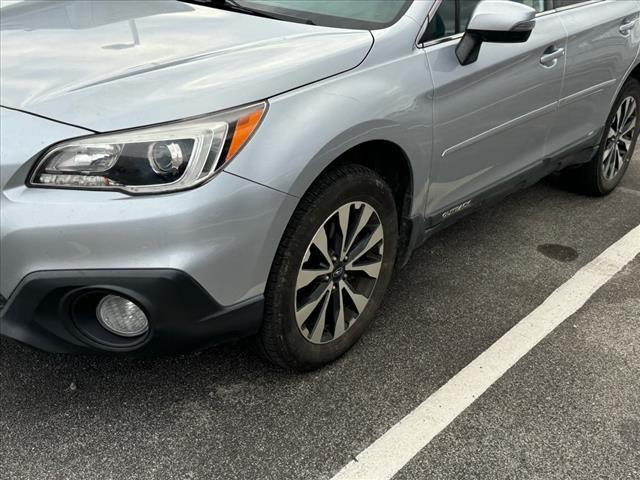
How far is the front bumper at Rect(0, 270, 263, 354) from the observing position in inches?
70.2

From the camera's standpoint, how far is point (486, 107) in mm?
2686

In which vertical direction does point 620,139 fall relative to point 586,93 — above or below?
below

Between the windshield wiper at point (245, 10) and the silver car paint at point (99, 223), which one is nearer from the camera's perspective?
the silver car paint at point (99, 223)

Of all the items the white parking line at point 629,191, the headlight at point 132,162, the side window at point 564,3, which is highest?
the side window at point 564,3

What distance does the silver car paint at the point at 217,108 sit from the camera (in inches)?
69.4

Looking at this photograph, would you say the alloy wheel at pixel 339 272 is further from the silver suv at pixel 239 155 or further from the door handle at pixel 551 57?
the door handle at pixel 551 57

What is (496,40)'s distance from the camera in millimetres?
2439

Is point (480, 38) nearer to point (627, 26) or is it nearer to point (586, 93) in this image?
point (586, 93)

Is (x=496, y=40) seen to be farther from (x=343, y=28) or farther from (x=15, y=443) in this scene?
(x=15, y=443)

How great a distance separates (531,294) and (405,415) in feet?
3.67

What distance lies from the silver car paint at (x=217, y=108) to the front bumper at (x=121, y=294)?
38 mm

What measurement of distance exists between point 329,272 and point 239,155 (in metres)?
0.63

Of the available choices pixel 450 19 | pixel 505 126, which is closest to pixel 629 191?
pixel 505 126

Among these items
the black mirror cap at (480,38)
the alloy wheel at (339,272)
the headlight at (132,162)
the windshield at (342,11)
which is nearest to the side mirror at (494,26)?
the black mirror cap at (480,38)
